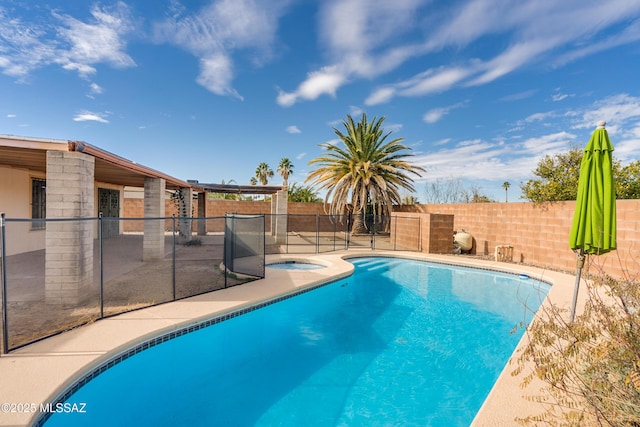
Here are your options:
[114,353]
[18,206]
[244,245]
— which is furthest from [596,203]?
[18,206]

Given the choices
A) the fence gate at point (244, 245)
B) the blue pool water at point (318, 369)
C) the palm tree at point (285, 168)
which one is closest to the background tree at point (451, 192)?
the palm tree at point (285, 168)

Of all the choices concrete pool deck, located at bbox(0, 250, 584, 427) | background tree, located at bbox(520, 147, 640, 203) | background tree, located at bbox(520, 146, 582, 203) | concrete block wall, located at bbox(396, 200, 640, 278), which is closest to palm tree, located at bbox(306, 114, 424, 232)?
concrete block wall, located at bbox(396, 200, 640, 278)

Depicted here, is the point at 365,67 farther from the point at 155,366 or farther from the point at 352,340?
the point at 155,366

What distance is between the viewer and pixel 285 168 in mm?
41375

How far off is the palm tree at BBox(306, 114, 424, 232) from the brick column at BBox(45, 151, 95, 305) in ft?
43.5

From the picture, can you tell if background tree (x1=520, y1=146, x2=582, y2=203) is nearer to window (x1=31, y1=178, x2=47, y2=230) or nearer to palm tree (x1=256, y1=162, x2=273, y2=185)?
window (x1=31, y1=178, x2=47, y2=230)

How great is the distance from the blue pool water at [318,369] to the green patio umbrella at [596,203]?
95 centimetres

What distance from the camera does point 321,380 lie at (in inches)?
161

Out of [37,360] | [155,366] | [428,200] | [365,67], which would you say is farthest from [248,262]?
[428,200]

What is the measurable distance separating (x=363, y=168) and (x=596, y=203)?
13801 millimetres

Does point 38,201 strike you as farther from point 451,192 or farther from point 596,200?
point 451,192

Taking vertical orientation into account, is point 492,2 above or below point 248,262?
above

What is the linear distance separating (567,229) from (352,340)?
8926 mm

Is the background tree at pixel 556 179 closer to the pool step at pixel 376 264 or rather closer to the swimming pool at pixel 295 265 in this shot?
the pool step at pixel 376 264
